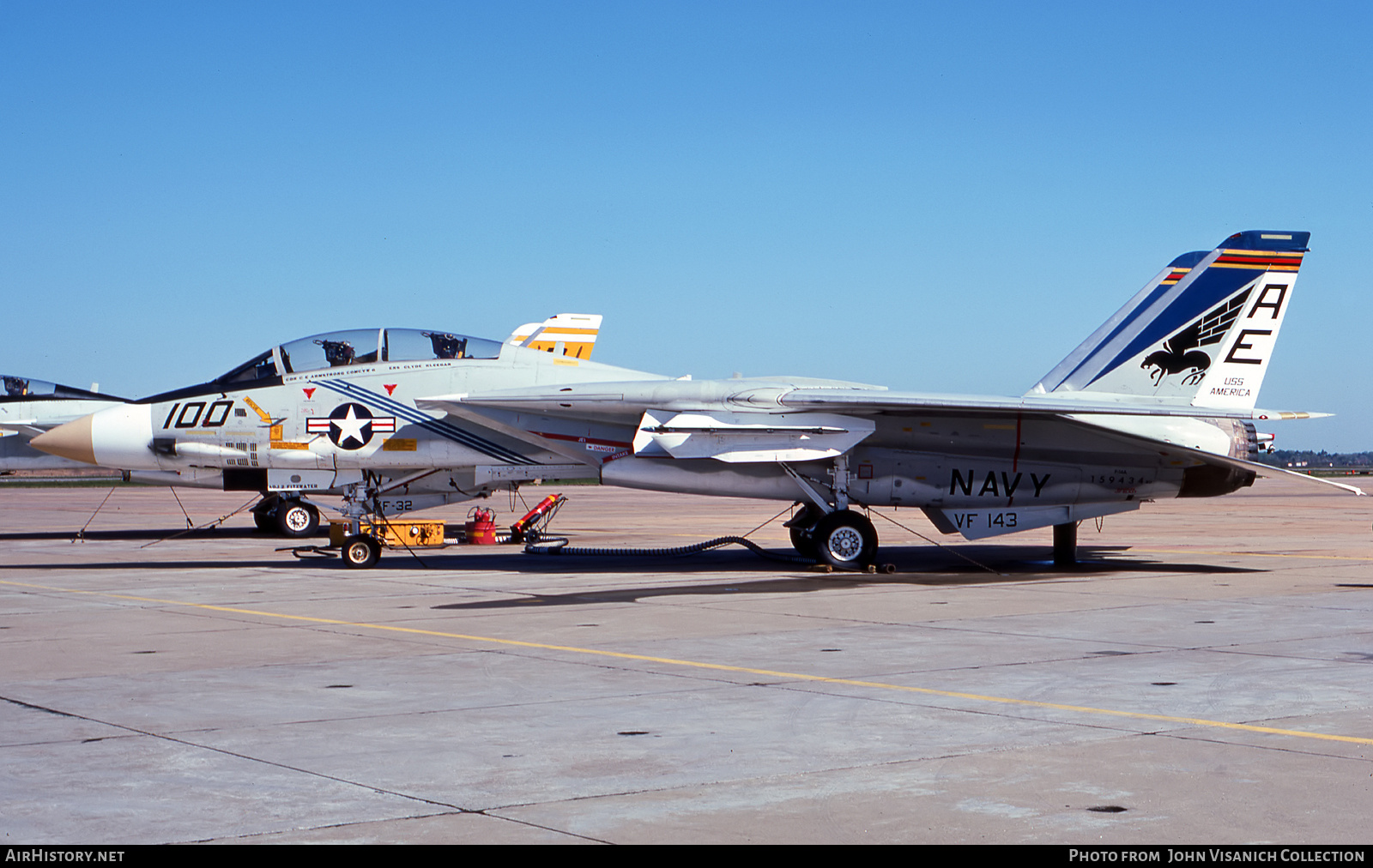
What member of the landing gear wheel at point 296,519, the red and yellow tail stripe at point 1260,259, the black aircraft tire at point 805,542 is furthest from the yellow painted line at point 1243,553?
the landing gear wheel at point 296,519

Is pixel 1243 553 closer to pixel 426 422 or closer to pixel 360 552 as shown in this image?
pixel 426 422

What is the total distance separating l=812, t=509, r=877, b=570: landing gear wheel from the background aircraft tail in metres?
3.68

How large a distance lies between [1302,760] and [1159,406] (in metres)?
11.0

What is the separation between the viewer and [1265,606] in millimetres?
12219

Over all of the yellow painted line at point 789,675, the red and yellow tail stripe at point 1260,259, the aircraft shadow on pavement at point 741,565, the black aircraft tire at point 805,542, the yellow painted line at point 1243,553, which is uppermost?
the red and yellow tail stripe at point 1260,259

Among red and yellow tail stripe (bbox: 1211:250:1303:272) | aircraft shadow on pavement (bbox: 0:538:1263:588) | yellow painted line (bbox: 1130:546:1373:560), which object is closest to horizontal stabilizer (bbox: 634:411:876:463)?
aircraft shadow on pavement (bbox: 0:538:1263:588)

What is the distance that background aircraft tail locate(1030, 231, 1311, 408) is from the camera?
685 inches

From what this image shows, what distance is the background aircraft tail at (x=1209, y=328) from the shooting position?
1741 cm

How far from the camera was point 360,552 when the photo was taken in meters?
17.6

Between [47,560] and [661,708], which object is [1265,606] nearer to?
[661,708]

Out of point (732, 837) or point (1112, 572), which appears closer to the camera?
point (732, 837)

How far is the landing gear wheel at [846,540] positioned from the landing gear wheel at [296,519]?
40.3 feet

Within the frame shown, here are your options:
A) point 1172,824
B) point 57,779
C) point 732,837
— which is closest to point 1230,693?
point 1172,824

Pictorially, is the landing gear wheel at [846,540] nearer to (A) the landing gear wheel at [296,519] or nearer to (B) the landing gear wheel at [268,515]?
(A) the landing gear wheel at [296,519]
